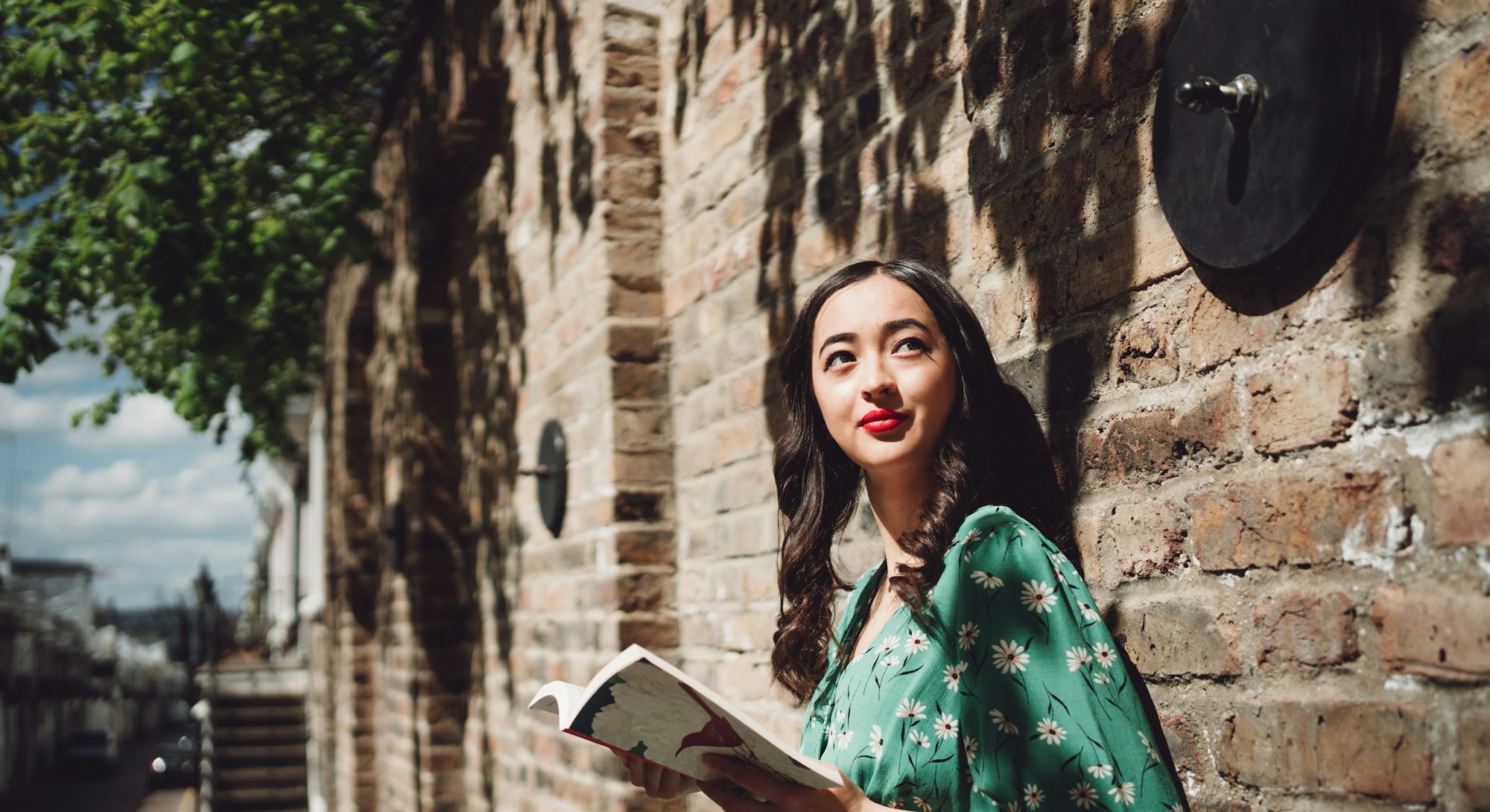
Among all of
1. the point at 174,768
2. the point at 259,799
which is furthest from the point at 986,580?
the point at 174,768

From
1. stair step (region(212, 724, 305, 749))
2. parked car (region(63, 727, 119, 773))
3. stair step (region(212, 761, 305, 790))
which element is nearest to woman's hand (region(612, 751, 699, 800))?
stair step (region(212, 761, 305, 790))

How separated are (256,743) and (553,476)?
10.4 metres

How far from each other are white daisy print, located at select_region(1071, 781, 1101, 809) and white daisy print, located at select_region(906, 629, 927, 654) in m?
0.27

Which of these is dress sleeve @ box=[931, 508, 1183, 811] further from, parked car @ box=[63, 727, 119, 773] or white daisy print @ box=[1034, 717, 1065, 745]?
parked car @ box=[63, 727, 119, 773]

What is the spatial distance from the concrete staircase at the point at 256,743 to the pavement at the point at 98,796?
34.5 feet

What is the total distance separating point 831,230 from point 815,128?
0.81ft

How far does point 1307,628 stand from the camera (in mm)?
1302

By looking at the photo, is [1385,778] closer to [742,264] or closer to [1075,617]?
[1075,617]

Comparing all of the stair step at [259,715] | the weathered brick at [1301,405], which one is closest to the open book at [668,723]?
the weathered brick at [1301,405]

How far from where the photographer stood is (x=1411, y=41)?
46.6 inches

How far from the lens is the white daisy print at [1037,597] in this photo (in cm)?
139

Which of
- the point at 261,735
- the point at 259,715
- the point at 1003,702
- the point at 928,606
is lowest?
the point at 261,735

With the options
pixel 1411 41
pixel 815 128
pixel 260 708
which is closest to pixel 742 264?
pixel 815 128

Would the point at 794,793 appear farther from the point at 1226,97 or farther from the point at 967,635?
the point at 1226,97
